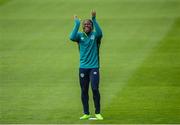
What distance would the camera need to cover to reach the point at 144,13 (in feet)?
133

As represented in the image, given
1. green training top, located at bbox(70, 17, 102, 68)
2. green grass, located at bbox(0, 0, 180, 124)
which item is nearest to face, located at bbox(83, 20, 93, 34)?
green training top, located at bbox(70, 17, 102, 68)

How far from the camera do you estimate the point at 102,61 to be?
28.8 m

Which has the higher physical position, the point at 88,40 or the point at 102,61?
the point at 88,40

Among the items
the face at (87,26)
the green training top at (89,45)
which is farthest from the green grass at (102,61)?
the face at (87,26)

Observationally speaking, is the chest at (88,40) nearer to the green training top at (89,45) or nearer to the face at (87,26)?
the green training top at (89,45)

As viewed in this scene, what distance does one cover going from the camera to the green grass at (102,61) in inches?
827

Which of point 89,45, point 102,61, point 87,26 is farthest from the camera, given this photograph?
point 102,61

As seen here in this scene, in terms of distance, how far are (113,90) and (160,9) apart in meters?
18.6

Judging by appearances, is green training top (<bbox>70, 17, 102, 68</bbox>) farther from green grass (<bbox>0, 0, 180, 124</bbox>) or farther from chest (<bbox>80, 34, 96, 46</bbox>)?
green grass (<bbox>0, 0, 180, 124</bbox>)

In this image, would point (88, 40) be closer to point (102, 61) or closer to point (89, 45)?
point (89, 45)

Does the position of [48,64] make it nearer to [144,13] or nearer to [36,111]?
[36,111]

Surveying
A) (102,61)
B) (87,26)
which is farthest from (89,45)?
(102,61)

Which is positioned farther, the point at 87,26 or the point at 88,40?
the point at 88,40

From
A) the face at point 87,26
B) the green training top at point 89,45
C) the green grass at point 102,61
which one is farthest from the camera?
the green grass at point 102,61
